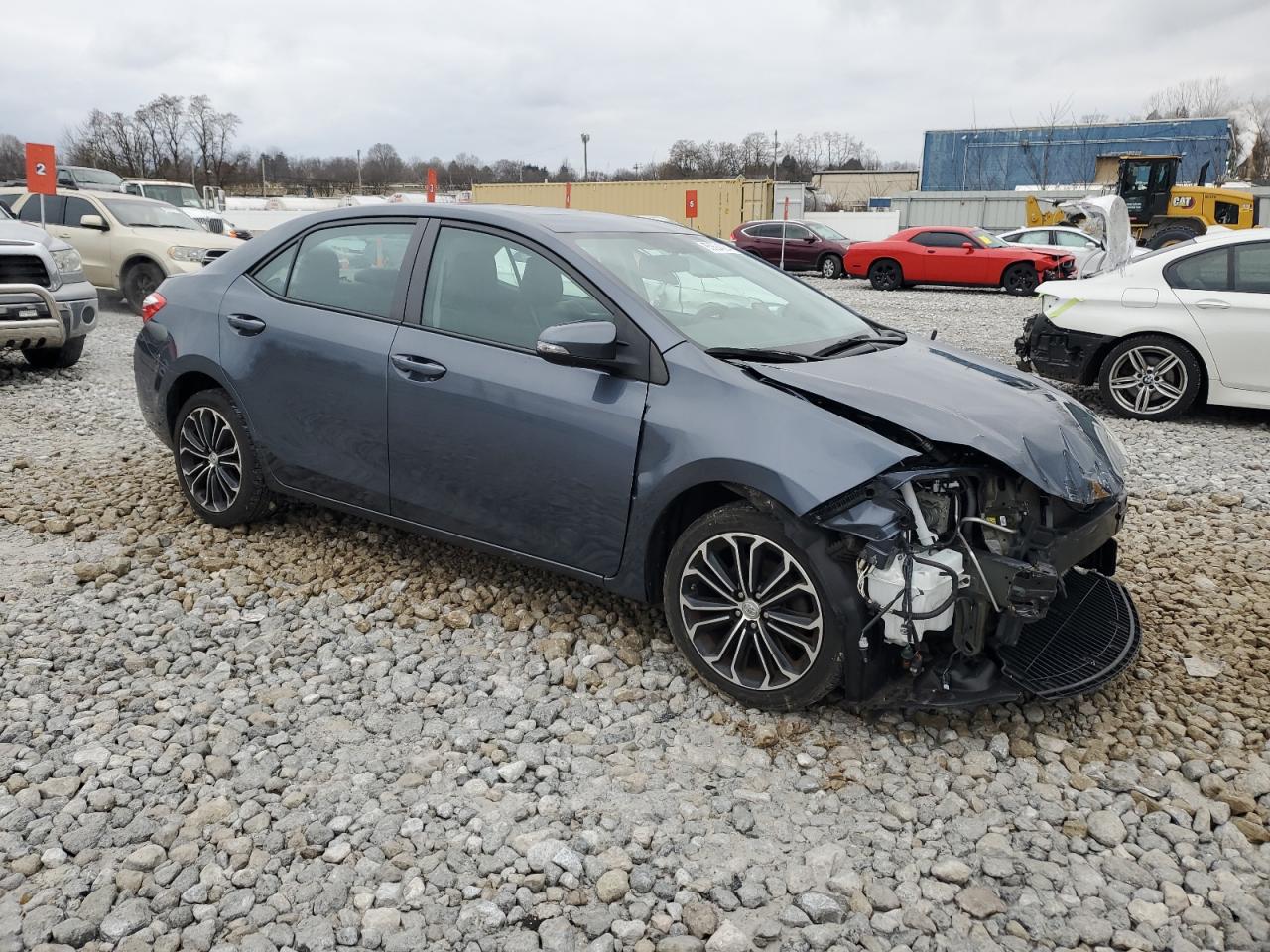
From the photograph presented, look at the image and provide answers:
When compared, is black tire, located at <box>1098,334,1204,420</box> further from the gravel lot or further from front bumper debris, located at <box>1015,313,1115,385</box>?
the gravel lot

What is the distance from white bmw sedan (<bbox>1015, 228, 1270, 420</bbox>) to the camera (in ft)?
24.2

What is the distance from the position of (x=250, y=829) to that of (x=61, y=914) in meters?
0.48

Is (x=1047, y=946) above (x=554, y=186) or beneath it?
beneath

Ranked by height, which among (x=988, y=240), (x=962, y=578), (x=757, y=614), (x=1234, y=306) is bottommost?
(x=757, y=614)

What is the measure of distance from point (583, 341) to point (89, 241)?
41.5 ft

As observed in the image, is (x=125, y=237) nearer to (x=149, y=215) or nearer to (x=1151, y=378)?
(x=149, y=215)

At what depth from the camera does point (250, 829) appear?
2740mm

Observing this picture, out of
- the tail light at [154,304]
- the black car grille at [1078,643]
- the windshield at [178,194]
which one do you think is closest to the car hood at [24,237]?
the tail light at [154,304]

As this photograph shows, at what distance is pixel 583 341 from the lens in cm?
335

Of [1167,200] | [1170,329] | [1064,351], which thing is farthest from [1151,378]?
[1167,200]

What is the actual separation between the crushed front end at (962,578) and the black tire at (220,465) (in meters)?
2.85

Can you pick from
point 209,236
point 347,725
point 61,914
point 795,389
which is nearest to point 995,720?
point 795,389

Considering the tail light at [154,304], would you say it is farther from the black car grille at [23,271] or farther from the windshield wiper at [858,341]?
the black car grille at [23,271]

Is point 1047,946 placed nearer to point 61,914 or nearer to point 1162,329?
point 61,914
